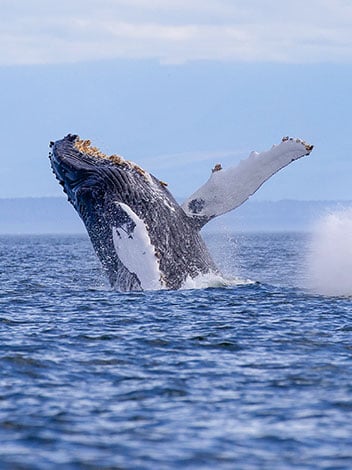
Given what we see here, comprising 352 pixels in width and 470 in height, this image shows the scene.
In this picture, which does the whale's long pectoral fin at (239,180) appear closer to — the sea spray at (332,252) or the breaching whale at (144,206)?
the breaching whale at (144,206)

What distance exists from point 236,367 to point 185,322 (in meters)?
3.55

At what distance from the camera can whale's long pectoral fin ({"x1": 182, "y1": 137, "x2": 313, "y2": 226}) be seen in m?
20.5

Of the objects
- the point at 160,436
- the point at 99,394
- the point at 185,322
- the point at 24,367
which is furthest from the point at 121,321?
the point at 160,436

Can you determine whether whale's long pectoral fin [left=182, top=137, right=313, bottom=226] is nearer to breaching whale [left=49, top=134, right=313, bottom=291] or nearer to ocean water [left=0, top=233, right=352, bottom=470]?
breaching whale [left=49, top=134, right=313, bottom=291]

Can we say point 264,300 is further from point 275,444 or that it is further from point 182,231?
point 275,444

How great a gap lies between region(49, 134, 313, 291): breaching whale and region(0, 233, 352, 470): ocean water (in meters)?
0.71

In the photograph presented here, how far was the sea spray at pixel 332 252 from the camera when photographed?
969 inches

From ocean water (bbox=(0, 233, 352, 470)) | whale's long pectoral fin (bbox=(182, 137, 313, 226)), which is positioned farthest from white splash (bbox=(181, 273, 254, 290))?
whale's long pectoral fin (bbox=(182, 137, 313, 226))

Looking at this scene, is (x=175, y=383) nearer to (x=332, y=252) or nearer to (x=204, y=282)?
(x=204, y=282)

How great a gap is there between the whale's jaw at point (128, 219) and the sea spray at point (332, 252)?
14.0 ft

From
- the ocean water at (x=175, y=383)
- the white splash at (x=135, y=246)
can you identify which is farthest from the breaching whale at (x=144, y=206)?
the ocean water at (x=175, y=383)

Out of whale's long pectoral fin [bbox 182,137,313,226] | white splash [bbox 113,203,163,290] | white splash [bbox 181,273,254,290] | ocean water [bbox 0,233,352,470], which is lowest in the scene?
ocean water [bbox 0,233,352,470]

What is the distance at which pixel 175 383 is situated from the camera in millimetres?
12500

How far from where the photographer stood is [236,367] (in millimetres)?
13469
